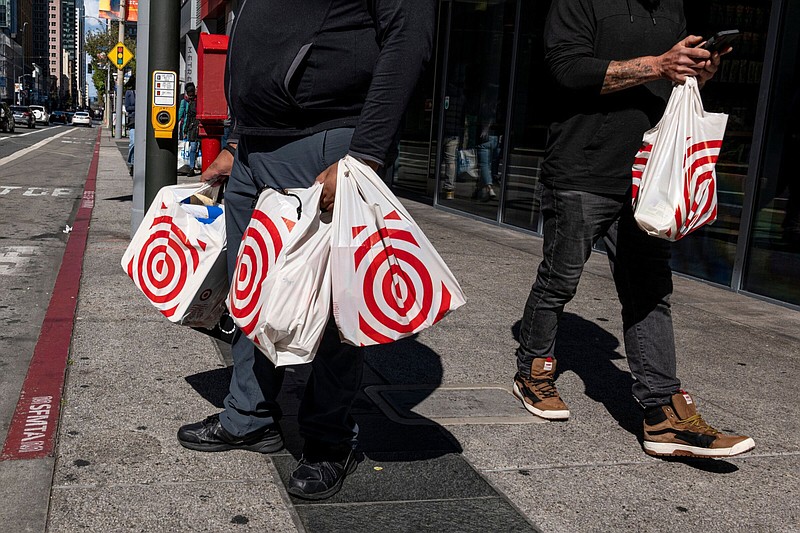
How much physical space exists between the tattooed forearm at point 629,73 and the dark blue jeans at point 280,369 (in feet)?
3.78

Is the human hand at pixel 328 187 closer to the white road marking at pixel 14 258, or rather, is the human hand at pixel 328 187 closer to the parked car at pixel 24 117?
the white road marking at pixel 14 258

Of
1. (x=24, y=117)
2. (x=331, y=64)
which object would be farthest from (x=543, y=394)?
(x=24, y=117)

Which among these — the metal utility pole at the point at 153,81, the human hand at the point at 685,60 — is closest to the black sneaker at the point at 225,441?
the human hand at the point at 685,60

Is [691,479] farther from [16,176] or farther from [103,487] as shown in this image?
[16,176]

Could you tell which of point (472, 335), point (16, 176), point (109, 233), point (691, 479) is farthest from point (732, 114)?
point (16, 176)

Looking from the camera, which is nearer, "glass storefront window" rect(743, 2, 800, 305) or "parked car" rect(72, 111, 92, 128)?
"glass storefront window" rect(743, 2, 800, 305)

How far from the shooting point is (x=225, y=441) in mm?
3336

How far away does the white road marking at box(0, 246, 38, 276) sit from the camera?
7262mm

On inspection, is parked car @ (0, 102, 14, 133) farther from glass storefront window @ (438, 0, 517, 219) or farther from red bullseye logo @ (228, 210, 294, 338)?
red bullseye logo @ (228, 210, 294, 338)

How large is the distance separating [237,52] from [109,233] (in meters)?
6.50

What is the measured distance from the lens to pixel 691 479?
11.1ft

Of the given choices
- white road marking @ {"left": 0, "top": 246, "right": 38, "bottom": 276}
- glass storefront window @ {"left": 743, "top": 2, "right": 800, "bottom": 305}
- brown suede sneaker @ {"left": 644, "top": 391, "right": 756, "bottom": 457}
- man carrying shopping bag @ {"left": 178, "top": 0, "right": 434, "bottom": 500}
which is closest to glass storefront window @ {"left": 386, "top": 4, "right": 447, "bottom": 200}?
white road marking @ {"left": 0, "top": 246, "right": 38, "bottom": 276}

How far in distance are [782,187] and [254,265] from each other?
5784mm

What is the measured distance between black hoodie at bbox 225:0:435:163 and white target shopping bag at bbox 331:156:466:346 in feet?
0.49
